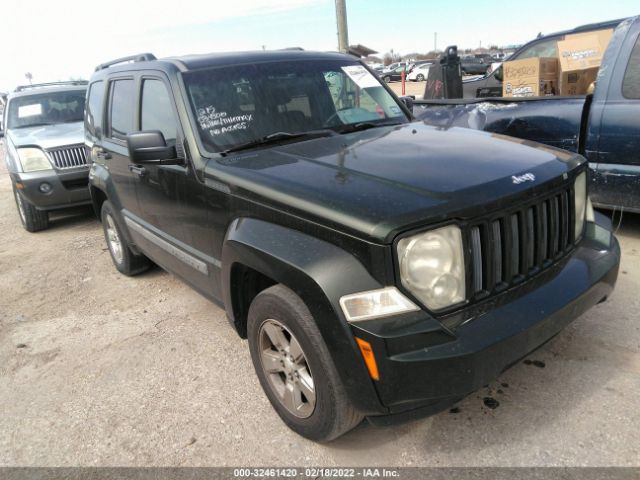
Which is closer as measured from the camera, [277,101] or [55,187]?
[277,101]

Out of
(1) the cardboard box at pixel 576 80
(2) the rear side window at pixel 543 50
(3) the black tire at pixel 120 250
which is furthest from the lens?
(2) the rear side window at pixel 543 50

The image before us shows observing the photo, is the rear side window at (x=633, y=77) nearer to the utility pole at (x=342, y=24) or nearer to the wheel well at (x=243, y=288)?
the wheel well at (x=243, y=288)

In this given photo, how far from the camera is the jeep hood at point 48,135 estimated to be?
660 cm

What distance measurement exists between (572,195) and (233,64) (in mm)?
2147

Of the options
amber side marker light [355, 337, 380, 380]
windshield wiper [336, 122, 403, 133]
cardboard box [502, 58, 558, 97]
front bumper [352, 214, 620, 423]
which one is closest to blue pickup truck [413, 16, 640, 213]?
windshield wiper [336, 122, 403, 133]

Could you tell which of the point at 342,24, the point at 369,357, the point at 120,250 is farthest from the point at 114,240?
the point at 342,24

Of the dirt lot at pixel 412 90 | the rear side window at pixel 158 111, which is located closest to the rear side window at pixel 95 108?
the rear side window at pixel 158 111

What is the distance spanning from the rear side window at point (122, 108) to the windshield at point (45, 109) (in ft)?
12.8

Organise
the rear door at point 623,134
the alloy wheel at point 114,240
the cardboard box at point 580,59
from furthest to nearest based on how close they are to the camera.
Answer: the cardboard box at point 580,59 < the alloy wheel at point 114,240 < the rear door at point 623,134

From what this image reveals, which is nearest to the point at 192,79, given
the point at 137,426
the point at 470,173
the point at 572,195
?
the point at 470,173

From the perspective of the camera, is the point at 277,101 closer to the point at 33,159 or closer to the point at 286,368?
the point at 286,368

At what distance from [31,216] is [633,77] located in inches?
274

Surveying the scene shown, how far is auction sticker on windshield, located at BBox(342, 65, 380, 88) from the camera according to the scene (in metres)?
3.65

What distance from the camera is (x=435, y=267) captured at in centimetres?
198
